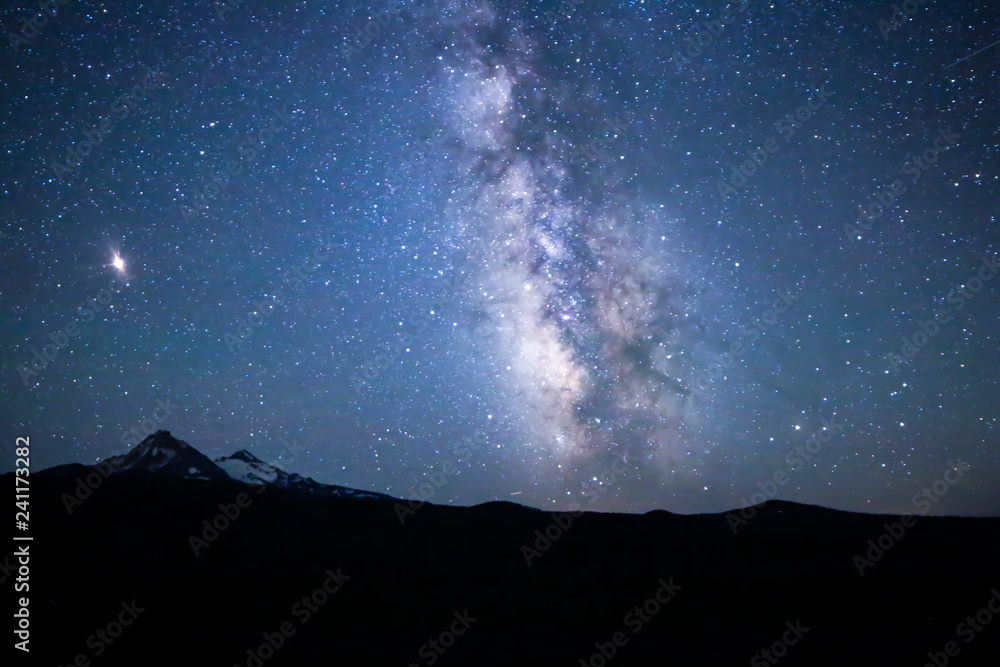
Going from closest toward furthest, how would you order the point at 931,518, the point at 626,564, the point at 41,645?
the point at 41,645
the point at 626,564
the point at 931,518

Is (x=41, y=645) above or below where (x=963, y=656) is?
above

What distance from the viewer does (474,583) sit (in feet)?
30.3

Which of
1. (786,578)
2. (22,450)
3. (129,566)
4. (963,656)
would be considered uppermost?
(22,450)

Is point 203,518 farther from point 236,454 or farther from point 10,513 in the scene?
point 236,454

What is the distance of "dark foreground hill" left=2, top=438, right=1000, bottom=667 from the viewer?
7.00 meters

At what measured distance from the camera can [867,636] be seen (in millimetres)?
7688

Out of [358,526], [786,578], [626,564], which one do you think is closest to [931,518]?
[786,578]

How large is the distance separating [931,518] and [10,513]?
20.1 metres

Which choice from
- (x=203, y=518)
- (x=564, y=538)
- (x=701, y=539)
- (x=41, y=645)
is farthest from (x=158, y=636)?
(x=701, y=539)

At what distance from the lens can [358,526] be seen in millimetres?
10766

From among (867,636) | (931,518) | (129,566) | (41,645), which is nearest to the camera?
(41,645)

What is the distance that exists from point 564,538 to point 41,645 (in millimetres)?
8633

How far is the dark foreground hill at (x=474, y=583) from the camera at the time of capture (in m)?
7.00

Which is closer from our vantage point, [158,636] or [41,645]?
[41,645]
